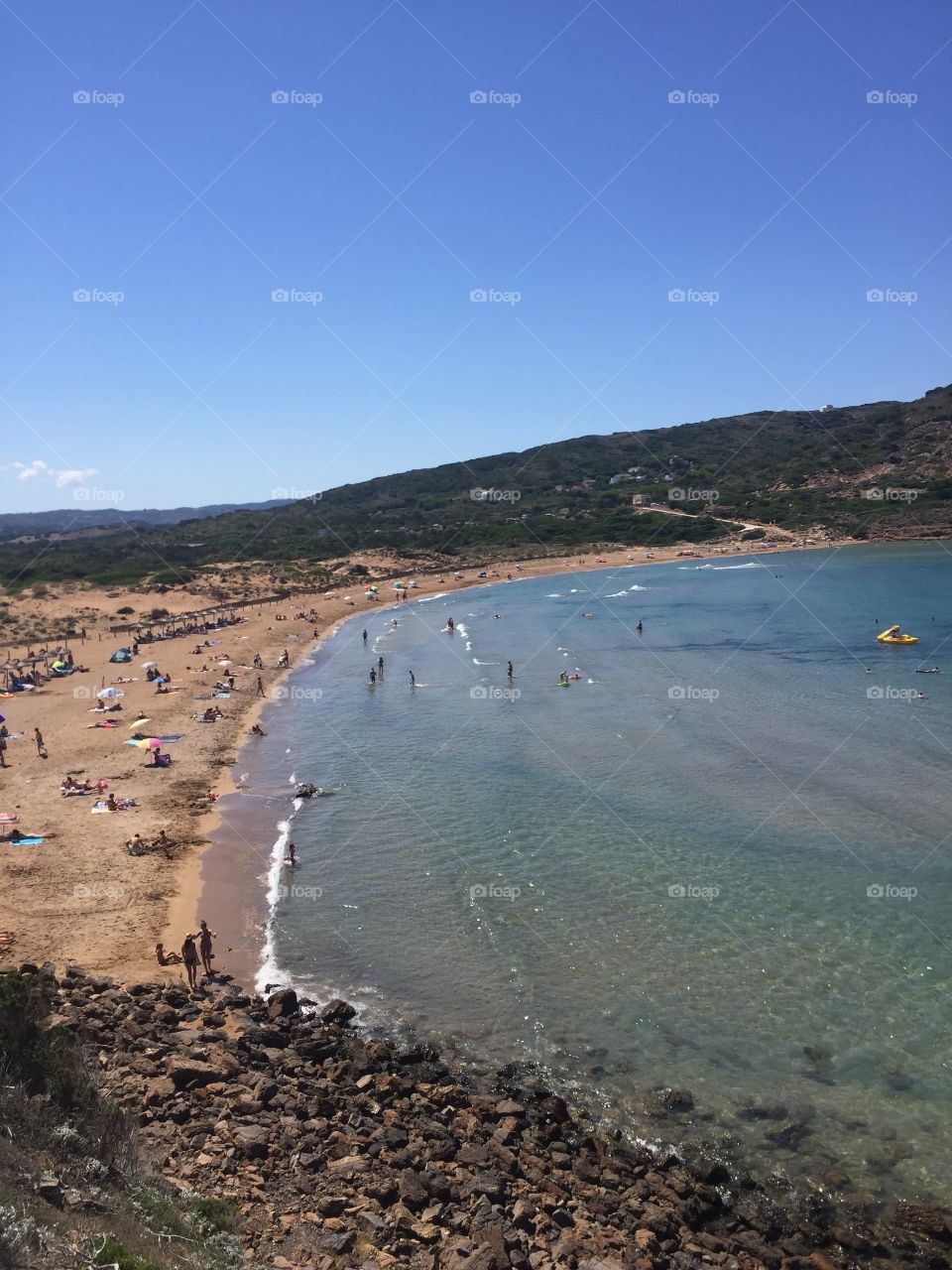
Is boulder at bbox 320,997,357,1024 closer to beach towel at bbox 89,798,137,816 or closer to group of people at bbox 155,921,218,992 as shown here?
group of people at bbox 155,921,218,992

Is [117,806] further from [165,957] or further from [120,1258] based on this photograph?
[120,1258]

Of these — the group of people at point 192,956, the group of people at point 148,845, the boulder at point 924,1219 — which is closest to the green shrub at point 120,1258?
the boulder at point 924,1219

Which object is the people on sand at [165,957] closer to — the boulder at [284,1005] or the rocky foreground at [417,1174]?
the boulder at [284,1005]

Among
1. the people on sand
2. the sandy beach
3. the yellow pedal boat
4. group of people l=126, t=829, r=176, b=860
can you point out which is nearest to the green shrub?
the sandy beach

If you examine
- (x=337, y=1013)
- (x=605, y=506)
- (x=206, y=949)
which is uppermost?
(x=605, y=506)

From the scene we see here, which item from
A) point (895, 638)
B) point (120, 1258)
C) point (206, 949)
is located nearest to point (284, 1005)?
point (206, 949)

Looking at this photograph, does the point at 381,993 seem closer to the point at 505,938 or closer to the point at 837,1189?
the point at 505,938
